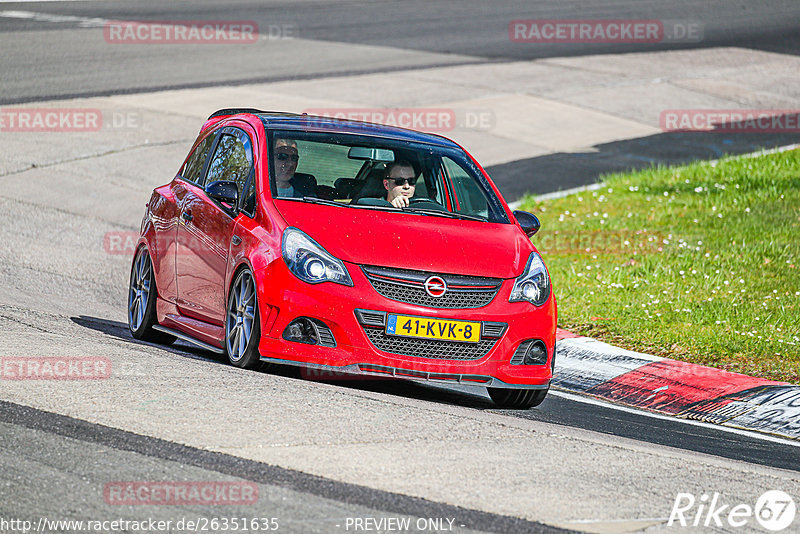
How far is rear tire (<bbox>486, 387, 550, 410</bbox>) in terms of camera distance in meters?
8.16

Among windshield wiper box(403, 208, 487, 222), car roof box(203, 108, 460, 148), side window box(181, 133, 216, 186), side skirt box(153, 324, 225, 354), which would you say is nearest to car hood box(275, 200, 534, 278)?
windshield wiper box(403, 208, 487, 222)

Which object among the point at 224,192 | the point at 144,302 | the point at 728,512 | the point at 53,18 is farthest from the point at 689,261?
the point at 53,18

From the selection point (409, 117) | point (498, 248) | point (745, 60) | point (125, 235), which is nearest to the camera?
point (498, 248)

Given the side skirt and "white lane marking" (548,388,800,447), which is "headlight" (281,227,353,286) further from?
"white lane marking" (548,388,800,447)

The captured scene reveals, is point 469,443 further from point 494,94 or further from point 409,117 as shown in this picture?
point 494,94

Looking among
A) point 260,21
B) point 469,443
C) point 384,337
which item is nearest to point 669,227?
point 384,337

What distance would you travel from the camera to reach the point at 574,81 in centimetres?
2445

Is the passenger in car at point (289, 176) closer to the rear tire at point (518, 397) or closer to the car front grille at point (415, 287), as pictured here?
the car front grille at point (415, 287)

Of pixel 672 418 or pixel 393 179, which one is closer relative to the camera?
pixel 672 418

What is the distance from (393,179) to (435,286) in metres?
1.44

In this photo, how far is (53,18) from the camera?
28.2 meters

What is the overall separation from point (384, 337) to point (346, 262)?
500mm

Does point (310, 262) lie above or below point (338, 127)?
below

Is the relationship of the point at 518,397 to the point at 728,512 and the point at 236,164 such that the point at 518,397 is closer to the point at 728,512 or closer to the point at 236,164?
the point at 236,164
